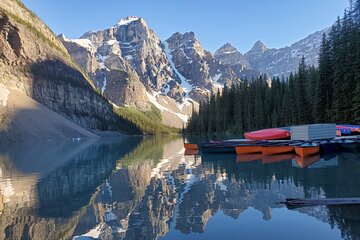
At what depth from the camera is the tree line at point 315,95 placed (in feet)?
164

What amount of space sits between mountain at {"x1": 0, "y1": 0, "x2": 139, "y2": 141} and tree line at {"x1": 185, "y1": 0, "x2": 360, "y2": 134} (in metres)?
58.8

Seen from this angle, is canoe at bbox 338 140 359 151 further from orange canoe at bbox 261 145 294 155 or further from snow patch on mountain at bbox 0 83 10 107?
snow patch on mountain at bbox 0 83 10 107

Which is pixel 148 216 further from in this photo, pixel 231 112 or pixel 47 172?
pixel 231 112

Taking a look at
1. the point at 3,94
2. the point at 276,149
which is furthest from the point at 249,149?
the point at 3,94

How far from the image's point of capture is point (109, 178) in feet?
71.8

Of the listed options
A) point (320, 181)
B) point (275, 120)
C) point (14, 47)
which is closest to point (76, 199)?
point (320, 181)

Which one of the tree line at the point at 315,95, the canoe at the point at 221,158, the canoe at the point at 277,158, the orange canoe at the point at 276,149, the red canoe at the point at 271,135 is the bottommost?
the canoe at the point at 221,158

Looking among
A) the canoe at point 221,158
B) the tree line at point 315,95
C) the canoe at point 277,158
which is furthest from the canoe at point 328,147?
the tree line at point 315,95

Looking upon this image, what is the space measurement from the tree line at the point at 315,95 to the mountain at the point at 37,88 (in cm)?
5881

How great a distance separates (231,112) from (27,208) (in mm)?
99261

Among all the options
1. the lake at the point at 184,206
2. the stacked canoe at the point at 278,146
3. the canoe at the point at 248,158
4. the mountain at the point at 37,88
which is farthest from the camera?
the mountain at the point at 37,88

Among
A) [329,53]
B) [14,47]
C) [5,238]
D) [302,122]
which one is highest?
[14,47]

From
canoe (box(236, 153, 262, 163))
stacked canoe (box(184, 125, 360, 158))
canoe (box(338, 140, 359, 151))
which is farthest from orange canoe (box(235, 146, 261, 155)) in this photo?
canoe (box(338, 140, 359, 151))

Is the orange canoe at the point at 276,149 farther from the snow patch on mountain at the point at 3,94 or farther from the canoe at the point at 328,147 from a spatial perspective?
the snow patch on mountain at the point at 3,94
